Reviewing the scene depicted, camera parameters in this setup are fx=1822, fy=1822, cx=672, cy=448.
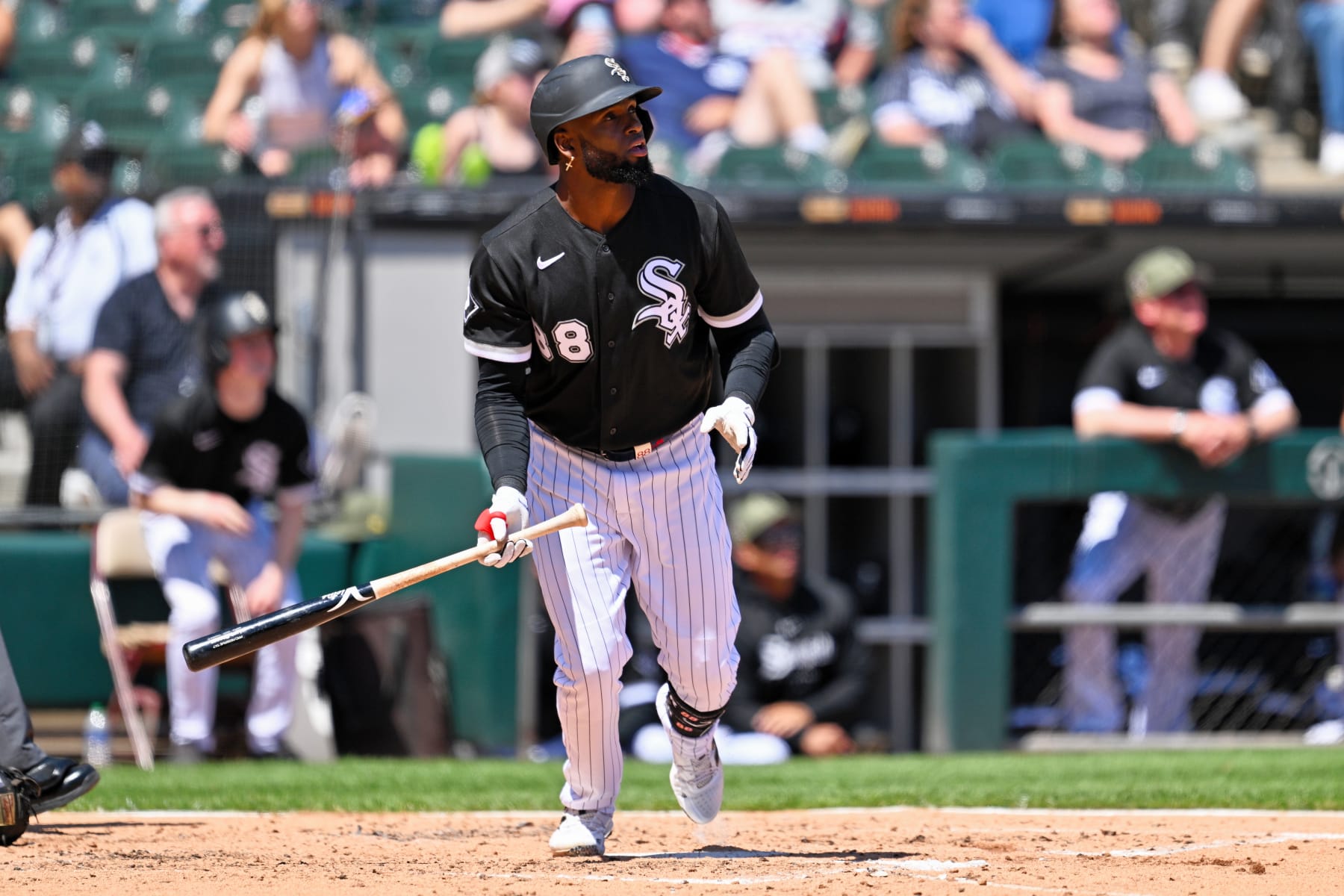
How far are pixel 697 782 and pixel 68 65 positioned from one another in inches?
309

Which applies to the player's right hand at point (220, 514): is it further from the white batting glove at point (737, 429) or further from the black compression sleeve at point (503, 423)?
the white batting glove at point (737, 429)

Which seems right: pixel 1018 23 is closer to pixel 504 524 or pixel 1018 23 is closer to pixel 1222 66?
pixel 1222 66

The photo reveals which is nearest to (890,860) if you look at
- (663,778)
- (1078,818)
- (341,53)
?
(1078,818)

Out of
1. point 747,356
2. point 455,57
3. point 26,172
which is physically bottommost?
point 747,356

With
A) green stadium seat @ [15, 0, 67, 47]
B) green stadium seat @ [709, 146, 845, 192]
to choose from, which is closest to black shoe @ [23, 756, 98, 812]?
green stadium seat @ [709, 146, 845, 192]

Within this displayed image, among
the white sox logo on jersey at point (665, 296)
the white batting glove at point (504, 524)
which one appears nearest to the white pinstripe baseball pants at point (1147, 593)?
the white sox logo on jersey at point (665, 296)

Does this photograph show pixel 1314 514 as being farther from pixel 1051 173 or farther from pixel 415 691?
pixel 415 691

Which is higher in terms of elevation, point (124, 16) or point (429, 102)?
point (124, 16)

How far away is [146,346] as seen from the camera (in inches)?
299

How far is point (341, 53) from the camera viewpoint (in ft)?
31.8

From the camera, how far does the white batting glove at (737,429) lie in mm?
3951

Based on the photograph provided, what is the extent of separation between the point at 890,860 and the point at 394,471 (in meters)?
4.43

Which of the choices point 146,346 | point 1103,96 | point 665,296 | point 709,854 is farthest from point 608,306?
point 1103,96

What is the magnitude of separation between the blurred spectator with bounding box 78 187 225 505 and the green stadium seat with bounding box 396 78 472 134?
2.25 meters
